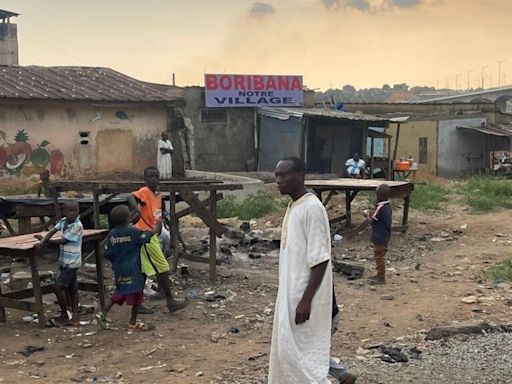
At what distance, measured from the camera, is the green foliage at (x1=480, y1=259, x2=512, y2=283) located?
29.8 ft

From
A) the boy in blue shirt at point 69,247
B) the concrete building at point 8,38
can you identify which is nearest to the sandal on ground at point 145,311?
the boy in blue shirt at point 69,247

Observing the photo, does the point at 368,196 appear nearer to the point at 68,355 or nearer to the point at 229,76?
the point at 229,76

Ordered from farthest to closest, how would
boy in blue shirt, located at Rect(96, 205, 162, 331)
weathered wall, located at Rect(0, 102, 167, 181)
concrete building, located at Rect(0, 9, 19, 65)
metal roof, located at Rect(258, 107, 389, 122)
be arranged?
concrete building, located at Rect(0, 9, 19, 65), metal roof, located at Rect(258, 107, 389, 122), weathered wall, located at Rect(0, 102, 167, 181), boy in blue shirt, located at Rect(96, 205, 162, 331)

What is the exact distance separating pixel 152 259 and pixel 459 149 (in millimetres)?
23511

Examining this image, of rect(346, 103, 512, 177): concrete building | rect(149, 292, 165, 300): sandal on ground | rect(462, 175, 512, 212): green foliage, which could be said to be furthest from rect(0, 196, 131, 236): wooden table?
rect(346, 103, 512, 177): concrete building

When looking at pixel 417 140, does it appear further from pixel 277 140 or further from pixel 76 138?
pixel 76 138

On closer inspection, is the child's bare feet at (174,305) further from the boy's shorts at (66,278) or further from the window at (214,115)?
the window at (214,115)

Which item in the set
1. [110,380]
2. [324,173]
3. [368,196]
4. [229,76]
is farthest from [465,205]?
[110,380]

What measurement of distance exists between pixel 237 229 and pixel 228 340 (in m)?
6.39

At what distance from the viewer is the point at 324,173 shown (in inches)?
950

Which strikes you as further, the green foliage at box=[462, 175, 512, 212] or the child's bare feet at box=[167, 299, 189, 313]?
the green foliage at box=[462, 175, 512, 212]

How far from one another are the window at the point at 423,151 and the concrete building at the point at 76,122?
1176 centimetres

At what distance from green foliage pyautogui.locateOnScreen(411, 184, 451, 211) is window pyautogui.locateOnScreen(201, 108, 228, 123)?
25.2 ft

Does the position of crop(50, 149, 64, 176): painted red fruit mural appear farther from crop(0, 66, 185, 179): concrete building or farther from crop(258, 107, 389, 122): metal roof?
crop(258, 107, 389, 122): metal roof
